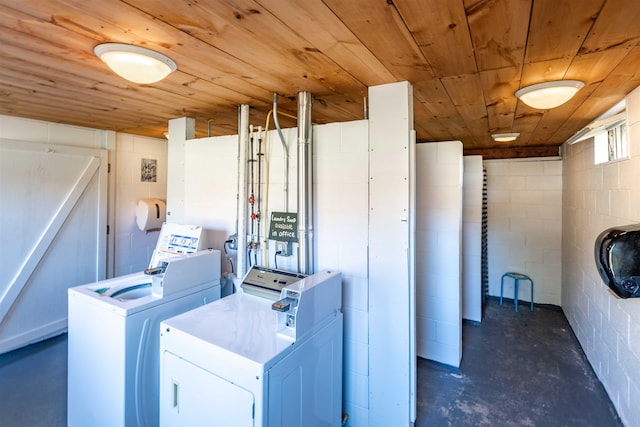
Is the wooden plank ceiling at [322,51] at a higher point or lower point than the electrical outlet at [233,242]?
higher

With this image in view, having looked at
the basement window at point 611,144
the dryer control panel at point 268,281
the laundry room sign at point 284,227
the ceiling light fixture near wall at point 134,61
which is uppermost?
the ceiling light fixture near wall at point 134,61

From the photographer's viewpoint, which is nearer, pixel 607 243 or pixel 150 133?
pixel 607 243

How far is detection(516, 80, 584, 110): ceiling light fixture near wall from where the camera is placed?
1799 mm

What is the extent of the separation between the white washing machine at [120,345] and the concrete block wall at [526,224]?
422cm

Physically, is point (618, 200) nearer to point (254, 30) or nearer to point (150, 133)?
point (254, 30)

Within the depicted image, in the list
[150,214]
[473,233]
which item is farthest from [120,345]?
[473,233]

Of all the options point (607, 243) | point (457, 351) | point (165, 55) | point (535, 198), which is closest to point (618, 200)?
point (607, 243)

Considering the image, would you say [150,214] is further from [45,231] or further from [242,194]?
[242,194]

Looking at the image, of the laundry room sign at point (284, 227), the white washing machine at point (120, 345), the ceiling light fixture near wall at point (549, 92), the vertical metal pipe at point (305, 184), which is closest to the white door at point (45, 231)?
the white washing machine at point (120, 345)

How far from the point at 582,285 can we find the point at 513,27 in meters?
2.99

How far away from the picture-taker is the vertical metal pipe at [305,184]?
2.09 m

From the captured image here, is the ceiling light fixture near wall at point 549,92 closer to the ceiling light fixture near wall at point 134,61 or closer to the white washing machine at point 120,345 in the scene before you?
the ceiling light fixture near wall at point 134,61

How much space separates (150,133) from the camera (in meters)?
3.78

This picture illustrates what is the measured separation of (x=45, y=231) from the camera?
3.10 meters
